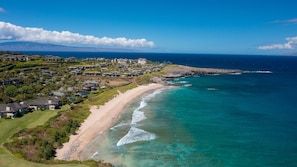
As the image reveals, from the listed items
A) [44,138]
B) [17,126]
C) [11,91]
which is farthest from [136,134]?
Result: [11,91]

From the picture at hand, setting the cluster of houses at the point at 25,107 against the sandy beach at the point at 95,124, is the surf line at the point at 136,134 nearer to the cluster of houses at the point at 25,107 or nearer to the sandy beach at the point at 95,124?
the sandy beach at the point at 95,124

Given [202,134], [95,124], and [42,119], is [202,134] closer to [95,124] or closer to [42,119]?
[95,124]

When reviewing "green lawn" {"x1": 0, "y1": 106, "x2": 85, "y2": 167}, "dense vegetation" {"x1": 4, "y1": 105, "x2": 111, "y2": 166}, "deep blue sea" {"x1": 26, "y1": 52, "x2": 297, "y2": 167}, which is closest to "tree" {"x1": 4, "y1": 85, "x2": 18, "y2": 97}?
"green lawn" {"x1": 0, "y1": 106, "x2": 85, "y2": 167}

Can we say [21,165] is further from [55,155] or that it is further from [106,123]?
[106,123]

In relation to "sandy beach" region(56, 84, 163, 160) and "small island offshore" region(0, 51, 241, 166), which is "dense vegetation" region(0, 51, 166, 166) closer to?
"small island offshore" region(0, 51, 241, 166)

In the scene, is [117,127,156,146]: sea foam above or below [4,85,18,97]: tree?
below

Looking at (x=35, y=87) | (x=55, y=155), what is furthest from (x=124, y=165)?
(x=35, y=87)

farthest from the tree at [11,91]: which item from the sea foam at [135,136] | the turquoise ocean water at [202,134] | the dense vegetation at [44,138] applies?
the sea foam at [135,136]
